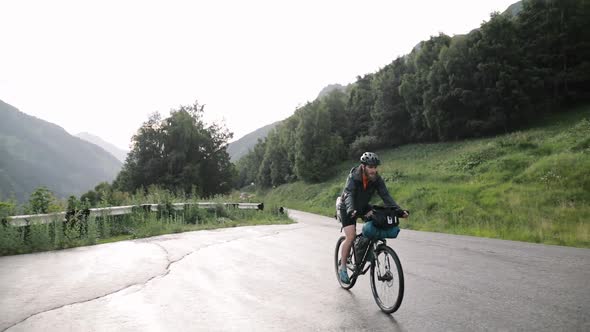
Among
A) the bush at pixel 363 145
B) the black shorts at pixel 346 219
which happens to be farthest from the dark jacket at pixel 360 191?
the bush at pixel 363 145

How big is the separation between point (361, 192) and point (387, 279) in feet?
4.36

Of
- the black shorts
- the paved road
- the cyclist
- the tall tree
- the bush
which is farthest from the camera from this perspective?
the bush

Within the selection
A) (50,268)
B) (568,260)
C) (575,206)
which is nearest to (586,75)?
(575,206)

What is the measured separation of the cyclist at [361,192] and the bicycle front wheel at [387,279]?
0.59 m

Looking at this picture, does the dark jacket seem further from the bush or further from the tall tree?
the bush

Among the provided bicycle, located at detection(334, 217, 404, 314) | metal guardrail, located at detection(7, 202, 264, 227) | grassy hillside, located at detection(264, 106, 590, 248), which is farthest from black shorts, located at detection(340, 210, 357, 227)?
grassy hillside, located at detection(264, 106, 590, 248)

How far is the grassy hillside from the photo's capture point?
14992 millimetres

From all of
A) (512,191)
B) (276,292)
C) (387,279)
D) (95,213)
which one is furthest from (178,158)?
(387,279)

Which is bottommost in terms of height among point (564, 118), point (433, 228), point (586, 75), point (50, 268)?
point (433, 228)

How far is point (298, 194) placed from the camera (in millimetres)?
63219

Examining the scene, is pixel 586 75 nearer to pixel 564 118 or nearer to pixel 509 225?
pixel 564 118

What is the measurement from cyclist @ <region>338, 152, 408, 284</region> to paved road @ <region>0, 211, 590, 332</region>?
0.80 m

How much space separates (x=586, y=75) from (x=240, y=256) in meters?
48.9

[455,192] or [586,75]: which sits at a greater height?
[586,75]
